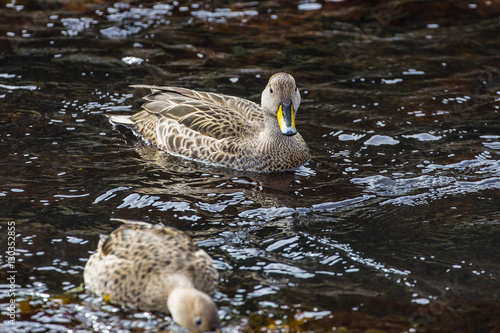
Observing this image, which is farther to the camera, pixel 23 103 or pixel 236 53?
pixel 236 53

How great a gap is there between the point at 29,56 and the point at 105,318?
799 cm

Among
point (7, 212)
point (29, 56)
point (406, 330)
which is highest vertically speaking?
point (29, 56)

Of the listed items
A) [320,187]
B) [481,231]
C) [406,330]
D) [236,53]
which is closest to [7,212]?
[320,187]

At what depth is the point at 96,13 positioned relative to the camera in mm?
15203

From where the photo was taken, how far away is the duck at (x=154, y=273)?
625cm

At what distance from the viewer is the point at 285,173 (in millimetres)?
10070

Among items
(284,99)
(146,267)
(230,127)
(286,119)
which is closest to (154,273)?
(146,267)

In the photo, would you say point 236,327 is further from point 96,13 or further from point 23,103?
point 96,13

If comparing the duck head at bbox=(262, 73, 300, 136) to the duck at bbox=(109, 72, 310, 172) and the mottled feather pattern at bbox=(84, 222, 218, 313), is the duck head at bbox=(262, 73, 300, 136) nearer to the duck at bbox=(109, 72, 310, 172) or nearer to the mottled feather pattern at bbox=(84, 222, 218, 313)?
the duck at bbox=(109, 72, 310, 172)

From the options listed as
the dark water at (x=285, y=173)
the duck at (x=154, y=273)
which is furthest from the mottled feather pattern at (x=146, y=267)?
the dark water at (x=285, y=173)

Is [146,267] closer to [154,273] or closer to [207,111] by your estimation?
[154,273]

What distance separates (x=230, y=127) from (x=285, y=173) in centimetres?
106

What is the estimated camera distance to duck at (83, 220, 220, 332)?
625cm

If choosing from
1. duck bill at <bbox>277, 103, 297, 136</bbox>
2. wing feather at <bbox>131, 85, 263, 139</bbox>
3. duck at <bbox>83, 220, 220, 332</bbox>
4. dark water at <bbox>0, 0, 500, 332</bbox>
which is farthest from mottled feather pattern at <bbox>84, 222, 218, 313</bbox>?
wing feather at <bbox>131, 85, 263, 139</bbox>
